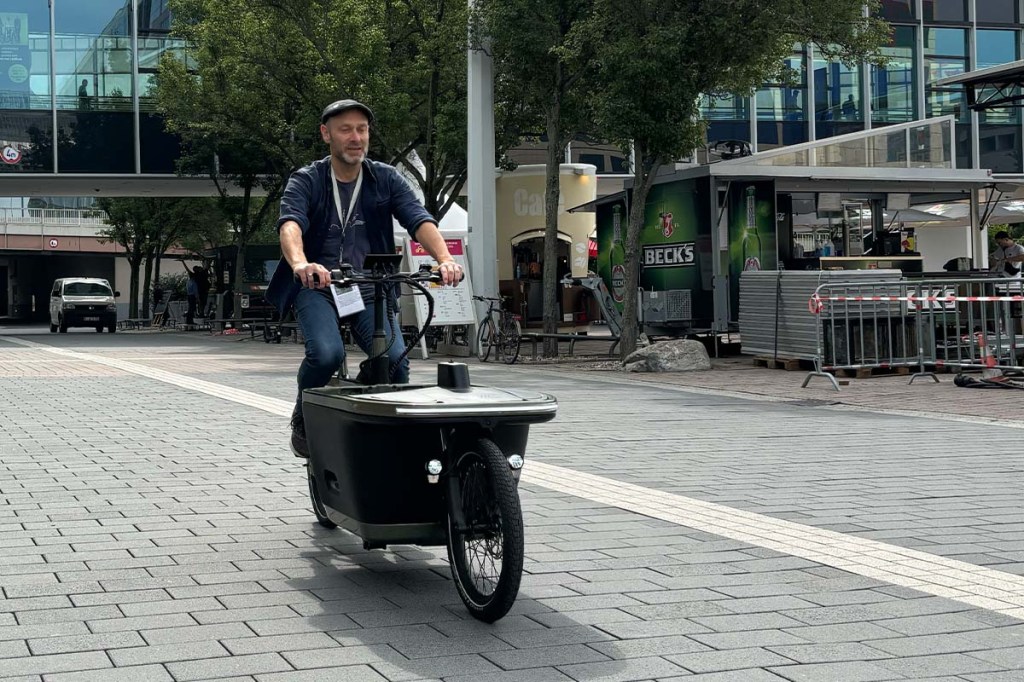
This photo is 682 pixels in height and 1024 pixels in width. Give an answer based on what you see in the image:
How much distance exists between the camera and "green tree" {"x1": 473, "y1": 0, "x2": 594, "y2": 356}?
2050 cm

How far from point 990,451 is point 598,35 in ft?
36.6

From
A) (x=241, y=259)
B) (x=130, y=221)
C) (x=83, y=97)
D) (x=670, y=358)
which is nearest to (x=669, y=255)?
(x=670, y=358)

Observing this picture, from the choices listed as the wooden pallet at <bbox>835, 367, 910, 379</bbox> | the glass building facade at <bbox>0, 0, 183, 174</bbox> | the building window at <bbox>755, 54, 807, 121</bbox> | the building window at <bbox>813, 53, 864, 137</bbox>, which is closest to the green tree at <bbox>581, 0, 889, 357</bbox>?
the wooden pallet at <bbox>835, 367, 910, 379</bbox>

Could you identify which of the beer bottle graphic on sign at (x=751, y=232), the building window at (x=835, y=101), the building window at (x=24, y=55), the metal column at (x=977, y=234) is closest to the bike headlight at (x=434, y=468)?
the beer bottle graphic on sign at (x=751, y=232)

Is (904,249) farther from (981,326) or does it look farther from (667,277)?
(981,326)

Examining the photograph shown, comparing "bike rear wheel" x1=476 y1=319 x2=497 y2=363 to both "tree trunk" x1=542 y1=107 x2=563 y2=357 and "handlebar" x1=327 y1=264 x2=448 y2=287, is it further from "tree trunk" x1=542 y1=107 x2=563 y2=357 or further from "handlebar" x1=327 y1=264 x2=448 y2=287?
"handlebar" x1=327 y1=264 x2=448 y2=287

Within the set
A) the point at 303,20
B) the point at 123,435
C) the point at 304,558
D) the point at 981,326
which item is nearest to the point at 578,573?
the point at 304,558

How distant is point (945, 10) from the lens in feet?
142

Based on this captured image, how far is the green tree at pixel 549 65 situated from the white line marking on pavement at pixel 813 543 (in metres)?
12.1

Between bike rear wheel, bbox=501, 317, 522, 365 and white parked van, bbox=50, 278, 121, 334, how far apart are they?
964 inches

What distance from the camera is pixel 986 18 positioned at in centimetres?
4369

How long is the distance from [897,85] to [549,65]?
24164 mm

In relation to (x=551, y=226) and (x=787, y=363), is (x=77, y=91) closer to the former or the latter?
(x=551, y=226)

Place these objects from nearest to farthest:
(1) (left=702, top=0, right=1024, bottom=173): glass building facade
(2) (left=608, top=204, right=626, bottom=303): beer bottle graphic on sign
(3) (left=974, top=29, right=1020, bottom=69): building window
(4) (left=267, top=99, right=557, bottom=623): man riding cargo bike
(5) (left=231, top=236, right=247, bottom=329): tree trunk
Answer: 1. (4) (left=267, top=99, right=557, bottom=623): man riding cargo bike
2. (2) (left=608, top=204, right=626, bottom=303): beer bottle graphic on sign
3. (5) (left=231, top=236, right=247, bottom=329): tree trunk
4. (1) (left=702, top=0, right=1024, bottom=173): glass building facade
5. (3) (left=974, top=29, right=1020, bottom=69): building window
